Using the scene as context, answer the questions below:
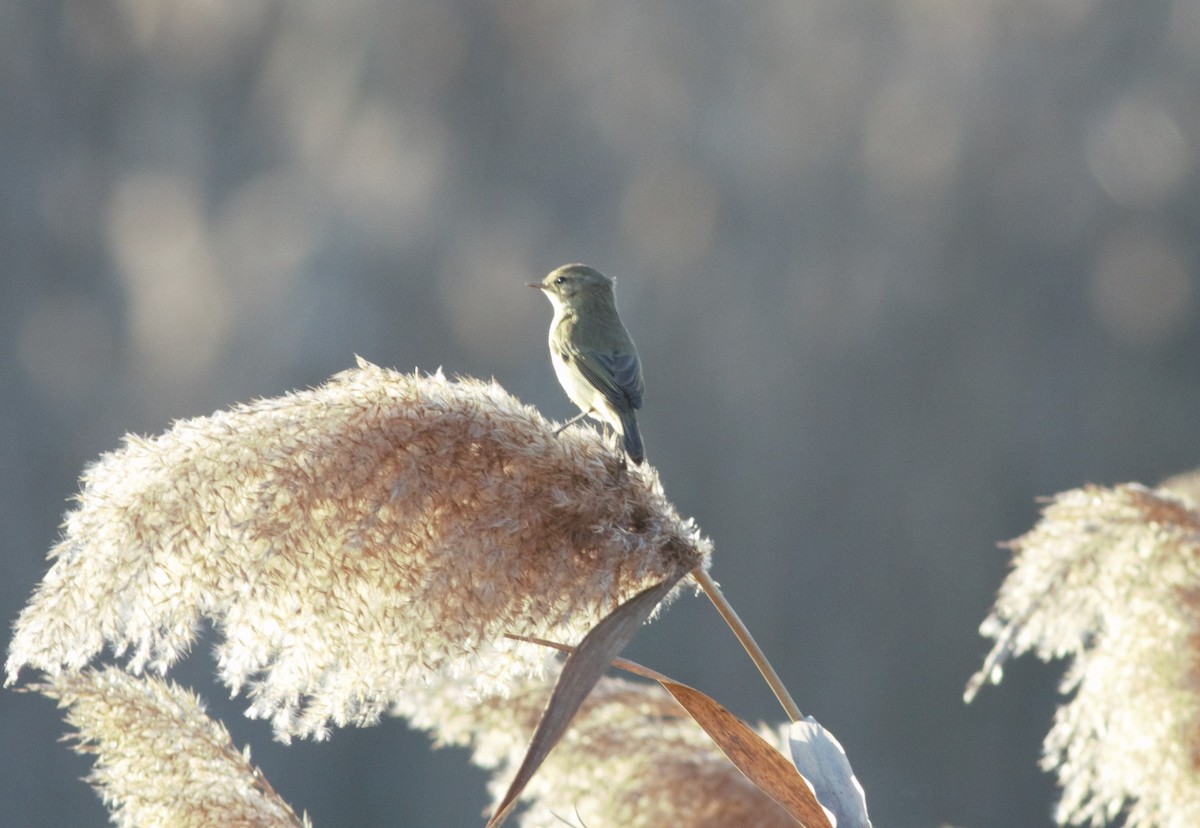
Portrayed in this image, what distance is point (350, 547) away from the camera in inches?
35.2

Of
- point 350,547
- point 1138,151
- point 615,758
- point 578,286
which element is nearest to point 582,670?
point 350,547

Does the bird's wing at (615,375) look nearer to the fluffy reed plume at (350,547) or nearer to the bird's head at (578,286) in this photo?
the bird's head at (578,286)

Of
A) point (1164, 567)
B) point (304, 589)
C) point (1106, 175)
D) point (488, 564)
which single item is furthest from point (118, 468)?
point (1106, 175)

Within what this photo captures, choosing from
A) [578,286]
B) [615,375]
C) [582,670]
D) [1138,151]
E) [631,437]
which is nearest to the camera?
[582,670]

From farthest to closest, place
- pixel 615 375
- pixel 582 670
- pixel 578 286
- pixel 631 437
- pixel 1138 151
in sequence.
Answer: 1. pixel 1138 151
2. pixel 578 286
3. pixel 615 375
4. pixel 631 437
5. pixel 582 670

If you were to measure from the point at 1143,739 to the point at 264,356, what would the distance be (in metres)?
4.33

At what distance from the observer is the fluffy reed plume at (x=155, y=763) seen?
0.94 metres

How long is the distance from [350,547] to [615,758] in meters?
0.58

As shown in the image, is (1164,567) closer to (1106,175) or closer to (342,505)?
(342,505)

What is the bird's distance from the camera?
1.53 meters

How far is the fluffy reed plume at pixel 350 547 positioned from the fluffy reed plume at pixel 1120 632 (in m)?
0.56

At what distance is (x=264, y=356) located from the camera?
4953 millimetres

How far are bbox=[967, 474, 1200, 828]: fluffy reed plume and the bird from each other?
50cm

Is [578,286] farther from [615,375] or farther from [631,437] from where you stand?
[631,437]
